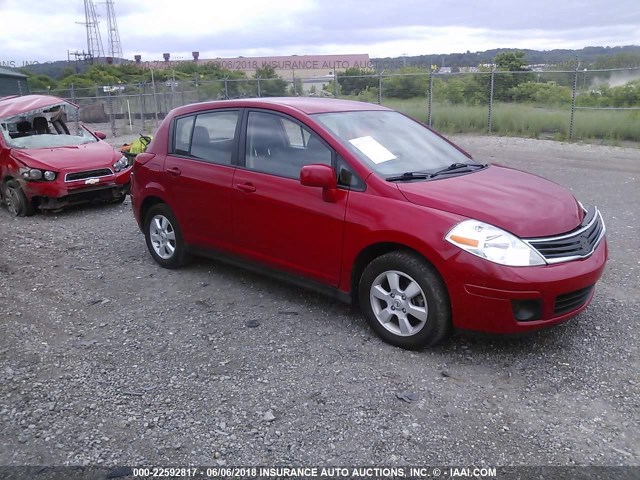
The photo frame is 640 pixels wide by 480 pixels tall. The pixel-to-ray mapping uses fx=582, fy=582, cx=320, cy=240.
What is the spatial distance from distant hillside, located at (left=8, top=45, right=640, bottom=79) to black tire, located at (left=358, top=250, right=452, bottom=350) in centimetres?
1620

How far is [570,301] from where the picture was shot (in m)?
3.87

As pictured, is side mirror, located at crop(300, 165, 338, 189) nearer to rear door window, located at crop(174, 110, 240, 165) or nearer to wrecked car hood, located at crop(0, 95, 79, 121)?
rear door window, located at crop(174, 110, 240, 165)

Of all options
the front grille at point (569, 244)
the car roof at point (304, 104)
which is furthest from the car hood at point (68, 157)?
the front grille at point (569, 244)

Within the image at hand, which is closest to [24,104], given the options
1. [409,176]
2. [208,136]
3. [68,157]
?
[68,157]

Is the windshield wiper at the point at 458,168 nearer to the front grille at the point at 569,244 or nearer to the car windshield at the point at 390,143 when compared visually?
the car windshield at the point at 390,143

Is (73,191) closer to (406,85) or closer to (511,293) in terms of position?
(511,293)

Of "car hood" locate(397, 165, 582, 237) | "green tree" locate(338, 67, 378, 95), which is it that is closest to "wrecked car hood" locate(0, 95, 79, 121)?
"car hood" locate(397, 165, 582, 237)

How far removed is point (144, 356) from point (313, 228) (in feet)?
5.11

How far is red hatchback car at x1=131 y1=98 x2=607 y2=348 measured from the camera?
375cm

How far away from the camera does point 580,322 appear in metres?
4.54

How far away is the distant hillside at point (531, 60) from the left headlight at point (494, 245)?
16143mm

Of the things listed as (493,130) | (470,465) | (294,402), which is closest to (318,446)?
(294,402)

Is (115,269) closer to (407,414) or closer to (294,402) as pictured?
(294,402)

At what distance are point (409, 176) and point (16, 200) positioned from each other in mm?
7017
